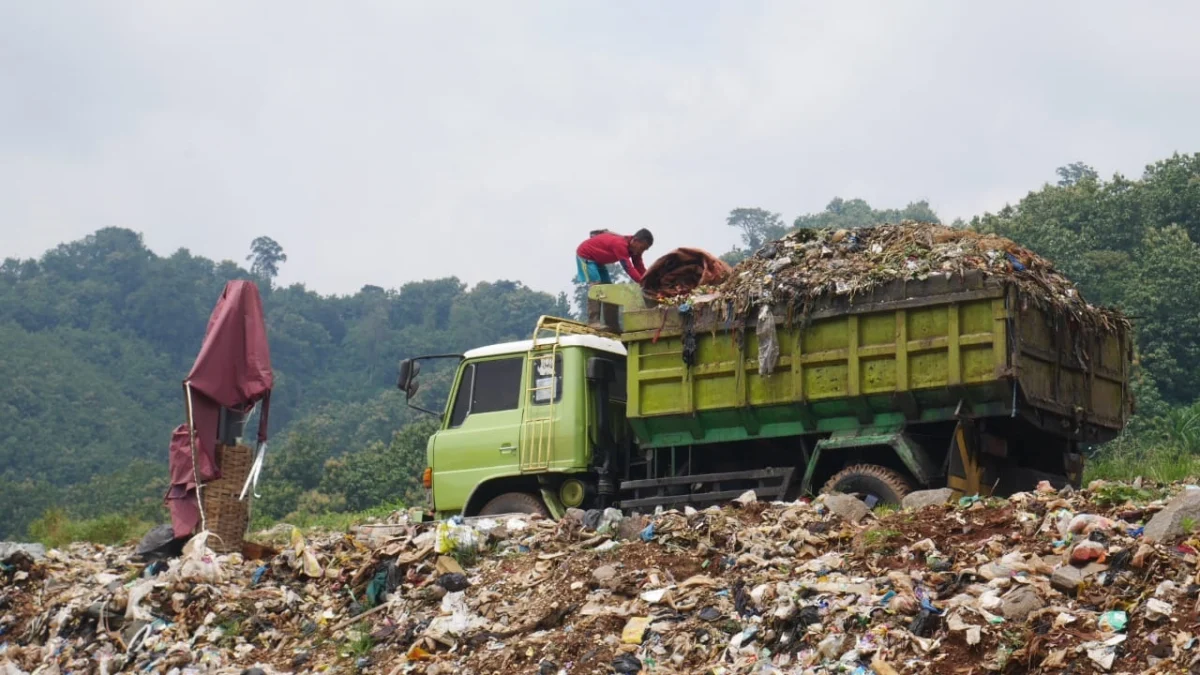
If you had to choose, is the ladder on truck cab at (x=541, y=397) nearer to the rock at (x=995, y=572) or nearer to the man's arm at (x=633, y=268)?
the man's arm at (x=633, y=268)

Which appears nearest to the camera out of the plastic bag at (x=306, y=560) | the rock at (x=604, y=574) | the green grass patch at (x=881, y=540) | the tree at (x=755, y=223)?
the green grass patch at (x=881, y=540)

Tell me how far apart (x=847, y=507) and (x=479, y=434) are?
13.1ft

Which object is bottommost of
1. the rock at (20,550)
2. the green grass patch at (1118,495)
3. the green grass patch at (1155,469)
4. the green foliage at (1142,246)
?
the rock at (20,550)

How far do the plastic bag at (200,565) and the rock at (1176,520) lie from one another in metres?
6.91

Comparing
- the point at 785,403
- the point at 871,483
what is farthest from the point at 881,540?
the point at 785,403

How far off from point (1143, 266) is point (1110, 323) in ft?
65.7

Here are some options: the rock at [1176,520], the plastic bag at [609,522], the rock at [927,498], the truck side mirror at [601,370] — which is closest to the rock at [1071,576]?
the rock at [1176,520]

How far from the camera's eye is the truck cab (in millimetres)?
12922

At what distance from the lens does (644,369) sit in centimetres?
1252

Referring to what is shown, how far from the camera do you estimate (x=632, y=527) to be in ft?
35.0

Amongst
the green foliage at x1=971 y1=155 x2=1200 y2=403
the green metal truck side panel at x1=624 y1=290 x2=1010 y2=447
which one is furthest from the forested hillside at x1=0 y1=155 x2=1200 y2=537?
the green metal truck side panel at x1=624 y1=290 x2=1010 y2=447

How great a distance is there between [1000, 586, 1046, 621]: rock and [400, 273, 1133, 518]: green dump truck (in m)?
3.12

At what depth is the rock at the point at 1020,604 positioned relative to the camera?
7.75 metres

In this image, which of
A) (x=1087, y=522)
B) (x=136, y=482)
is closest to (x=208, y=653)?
(x=1087, y=522)
